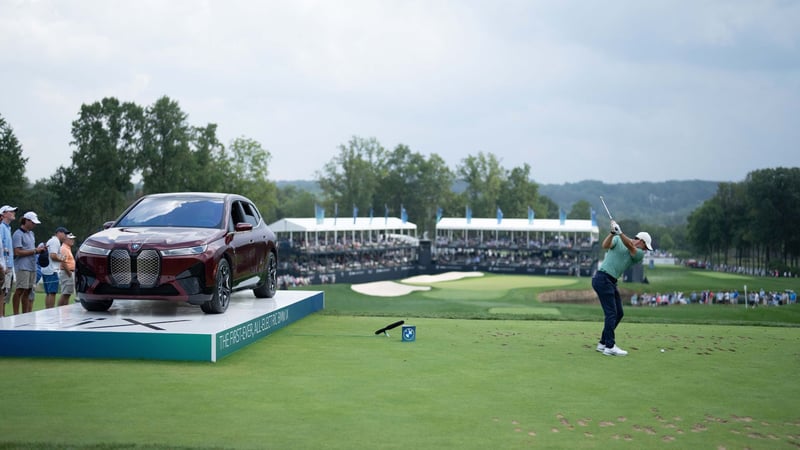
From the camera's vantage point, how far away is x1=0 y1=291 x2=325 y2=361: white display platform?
8.70 m

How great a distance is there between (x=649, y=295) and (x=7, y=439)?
48971 millimetres

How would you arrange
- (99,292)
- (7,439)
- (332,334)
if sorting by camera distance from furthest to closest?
(332,334) → (99,292) → (7,439)

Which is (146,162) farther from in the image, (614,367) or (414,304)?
(614,367)

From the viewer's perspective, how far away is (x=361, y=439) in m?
5.79

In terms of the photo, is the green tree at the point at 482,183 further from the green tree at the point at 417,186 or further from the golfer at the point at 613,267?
the golfer at the point at 613,267

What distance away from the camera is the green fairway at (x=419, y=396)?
587cm

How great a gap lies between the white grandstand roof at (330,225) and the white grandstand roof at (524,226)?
522 cm

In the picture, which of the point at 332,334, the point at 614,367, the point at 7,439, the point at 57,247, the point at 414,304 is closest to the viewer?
the point at 7,439

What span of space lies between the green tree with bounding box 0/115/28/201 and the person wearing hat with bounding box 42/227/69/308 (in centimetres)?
3750

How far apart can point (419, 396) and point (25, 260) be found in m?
8.71

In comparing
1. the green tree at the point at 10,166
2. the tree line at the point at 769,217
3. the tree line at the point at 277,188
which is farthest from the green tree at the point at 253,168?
the tree line at the point at 769,217

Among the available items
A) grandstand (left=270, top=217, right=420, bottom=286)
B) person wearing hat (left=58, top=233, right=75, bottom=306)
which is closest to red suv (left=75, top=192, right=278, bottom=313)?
person wearing hat (left=58, top=233, right=75, bottom=306)

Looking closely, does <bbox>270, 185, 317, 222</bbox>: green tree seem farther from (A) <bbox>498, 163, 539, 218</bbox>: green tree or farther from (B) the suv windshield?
(B) the suv windshield

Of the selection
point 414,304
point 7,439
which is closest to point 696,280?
point 414,304
